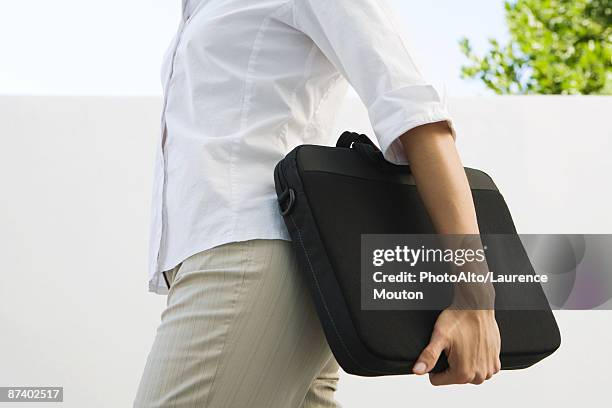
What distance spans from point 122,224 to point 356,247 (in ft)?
7.05

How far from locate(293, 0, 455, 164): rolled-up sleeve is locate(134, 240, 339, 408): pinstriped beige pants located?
0.19 metres

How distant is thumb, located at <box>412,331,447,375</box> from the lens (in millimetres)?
801

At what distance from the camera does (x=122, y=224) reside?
2.84 m

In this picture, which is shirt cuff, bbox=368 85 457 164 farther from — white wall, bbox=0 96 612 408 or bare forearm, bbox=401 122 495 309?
white wall, bbox=0 96 612 408

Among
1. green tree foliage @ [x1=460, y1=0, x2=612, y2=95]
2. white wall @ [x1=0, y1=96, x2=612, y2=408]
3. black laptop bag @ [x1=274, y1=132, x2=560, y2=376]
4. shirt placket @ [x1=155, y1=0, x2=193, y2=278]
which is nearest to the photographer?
black laptop bag @ [x1=274, y1=132, x2=560, y2=376]

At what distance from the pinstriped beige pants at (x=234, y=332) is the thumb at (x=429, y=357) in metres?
0.13

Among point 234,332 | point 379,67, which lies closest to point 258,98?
point 379,67

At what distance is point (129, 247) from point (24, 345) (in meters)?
0.51

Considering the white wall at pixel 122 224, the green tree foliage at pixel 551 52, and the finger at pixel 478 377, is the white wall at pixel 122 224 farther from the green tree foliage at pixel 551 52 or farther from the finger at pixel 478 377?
the green tree foliage at pixel 551 52

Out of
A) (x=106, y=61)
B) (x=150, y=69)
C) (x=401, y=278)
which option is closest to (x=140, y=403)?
(x=401, y=278)

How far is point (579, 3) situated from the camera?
795 cm

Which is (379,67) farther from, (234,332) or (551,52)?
(551,52)

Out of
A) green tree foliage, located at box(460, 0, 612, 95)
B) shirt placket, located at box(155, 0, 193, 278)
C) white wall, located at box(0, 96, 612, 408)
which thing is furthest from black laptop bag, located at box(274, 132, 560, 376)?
green tree foliage, located at box(460, 0, 612, 95)

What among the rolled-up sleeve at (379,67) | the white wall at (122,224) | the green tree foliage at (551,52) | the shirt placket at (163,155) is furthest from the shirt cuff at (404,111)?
the green tree foliage at (551,52)
